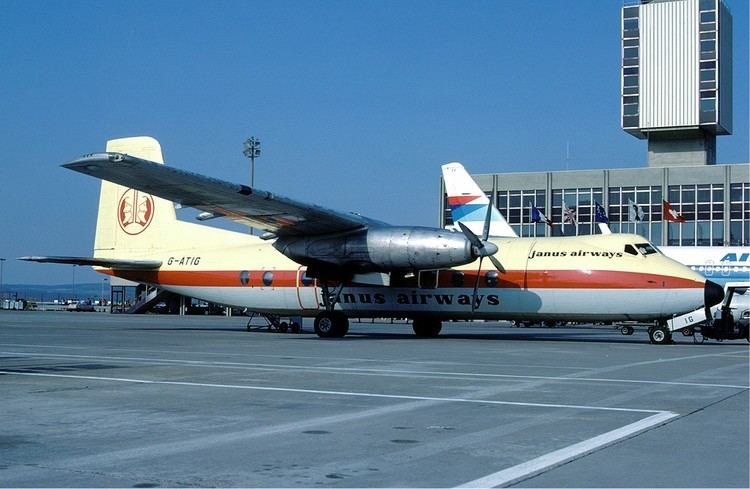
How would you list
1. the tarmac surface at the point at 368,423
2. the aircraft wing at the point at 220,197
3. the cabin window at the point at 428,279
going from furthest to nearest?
the cabin window at the point at 428,279 < the aircraft wing at the point at 220,197 < the tarmac surface at the point at 368,423

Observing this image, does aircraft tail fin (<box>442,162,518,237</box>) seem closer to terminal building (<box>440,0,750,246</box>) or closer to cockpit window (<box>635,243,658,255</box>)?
terminal building (<box>440,0,750,246</box>)

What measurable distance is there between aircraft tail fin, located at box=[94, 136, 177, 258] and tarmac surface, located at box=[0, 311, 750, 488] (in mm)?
16676

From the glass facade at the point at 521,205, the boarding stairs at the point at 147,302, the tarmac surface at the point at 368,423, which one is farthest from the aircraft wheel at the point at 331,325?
the glass facade at the point at 521,205

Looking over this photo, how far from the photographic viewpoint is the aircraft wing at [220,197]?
23.0m

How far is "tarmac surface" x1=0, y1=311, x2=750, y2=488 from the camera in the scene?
7.21 m

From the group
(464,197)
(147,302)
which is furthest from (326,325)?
(147,302)

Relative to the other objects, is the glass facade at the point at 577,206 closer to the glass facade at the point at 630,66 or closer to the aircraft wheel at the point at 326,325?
the glass facade at the point at 630,66

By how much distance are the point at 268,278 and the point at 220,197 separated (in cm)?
642

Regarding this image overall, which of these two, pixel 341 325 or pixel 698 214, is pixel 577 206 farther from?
pixel 341 325

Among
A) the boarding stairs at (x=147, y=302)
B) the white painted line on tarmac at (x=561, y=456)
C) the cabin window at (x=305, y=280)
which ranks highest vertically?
the cabin window at (x=305, y=280)

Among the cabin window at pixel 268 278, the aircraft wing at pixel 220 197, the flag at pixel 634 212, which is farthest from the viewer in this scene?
the flag at pixel 634 212

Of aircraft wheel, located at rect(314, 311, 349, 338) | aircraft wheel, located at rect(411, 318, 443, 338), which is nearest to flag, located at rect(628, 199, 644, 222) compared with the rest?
aircraft wheel, located at rect(411, 318, 443, 338)

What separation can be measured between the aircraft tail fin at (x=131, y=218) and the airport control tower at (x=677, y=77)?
5399 cm

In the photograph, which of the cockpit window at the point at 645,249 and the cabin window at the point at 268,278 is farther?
the cabin window at the point at 268,278
